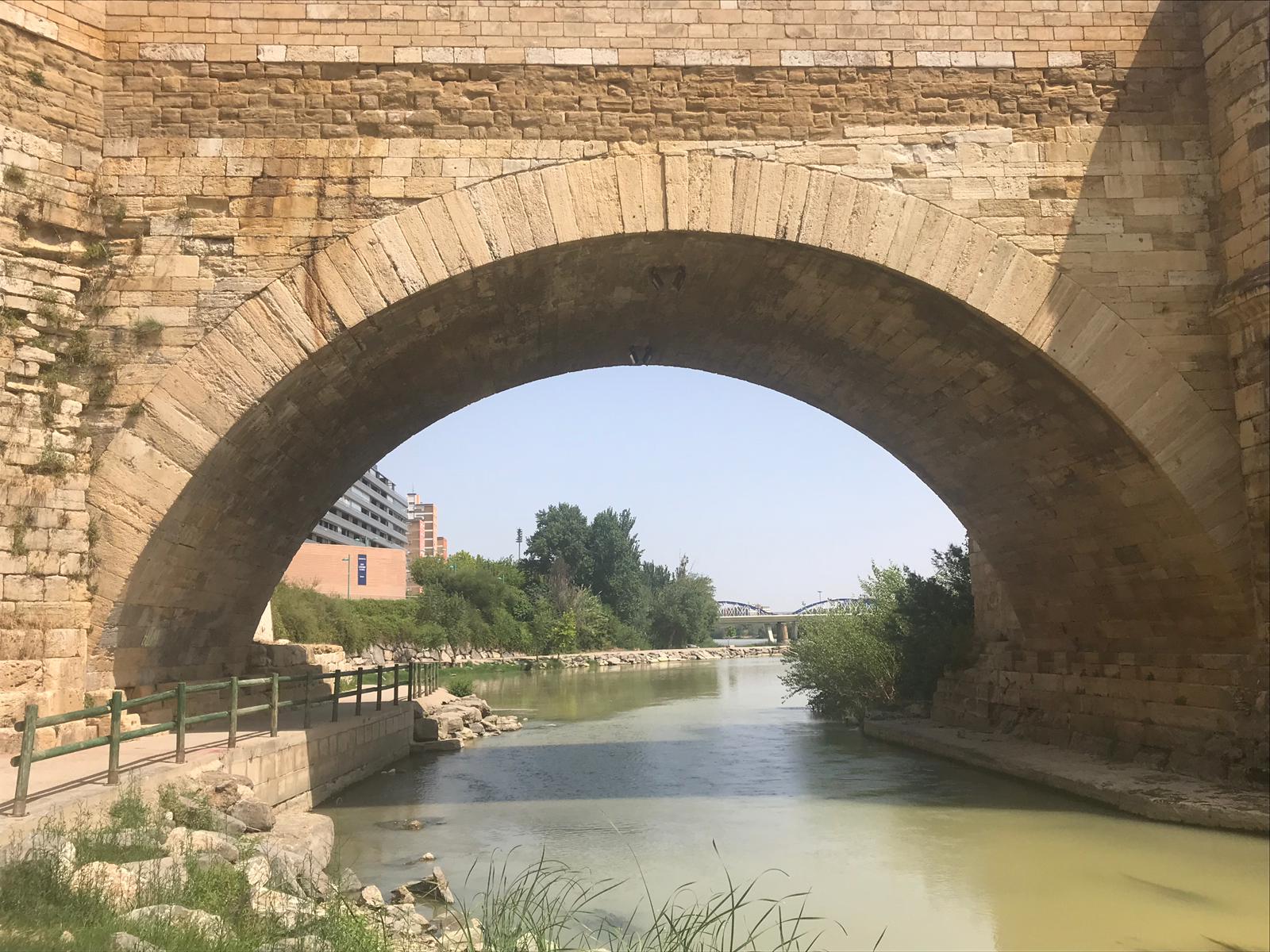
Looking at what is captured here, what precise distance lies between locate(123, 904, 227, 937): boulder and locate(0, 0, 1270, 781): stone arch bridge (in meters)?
4.47

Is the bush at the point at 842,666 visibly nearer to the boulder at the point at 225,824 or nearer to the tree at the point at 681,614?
the boulder at the point at 225,824

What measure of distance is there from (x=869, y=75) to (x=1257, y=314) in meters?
3.70

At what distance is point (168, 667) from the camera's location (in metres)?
8.92

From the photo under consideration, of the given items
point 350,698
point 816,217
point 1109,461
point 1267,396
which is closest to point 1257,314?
point 1267,396

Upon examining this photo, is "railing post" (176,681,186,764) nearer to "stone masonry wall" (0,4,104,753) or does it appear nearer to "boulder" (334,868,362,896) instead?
"stone masonry wall" (0,4,104,753)

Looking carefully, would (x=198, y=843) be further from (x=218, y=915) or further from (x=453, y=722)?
(x=453, y=722)

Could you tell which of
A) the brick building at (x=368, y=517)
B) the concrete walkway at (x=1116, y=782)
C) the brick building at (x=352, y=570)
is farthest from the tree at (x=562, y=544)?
the concrete walkway at (x=1116, y=782)

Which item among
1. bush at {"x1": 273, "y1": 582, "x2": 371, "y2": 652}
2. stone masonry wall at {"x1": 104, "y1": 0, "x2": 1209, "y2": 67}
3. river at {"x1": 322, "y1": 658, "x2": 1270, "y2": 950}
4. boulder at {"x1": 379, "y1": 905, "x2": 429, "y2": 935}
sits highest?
stone masonry wall at {"x1": 104, "y1": 0, "x2": 1209, "y2": 67}

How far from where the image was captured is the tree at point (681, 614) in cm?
6506

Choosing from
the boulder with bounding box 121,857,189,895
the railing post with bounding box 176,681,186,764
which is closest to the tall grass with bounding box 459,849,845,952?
the boulder with bounding box 121,857,189,895

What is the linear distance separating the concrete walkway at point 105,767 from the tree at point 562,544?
160 feet

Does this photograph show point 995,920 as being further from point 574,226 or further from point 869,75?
point 869,75

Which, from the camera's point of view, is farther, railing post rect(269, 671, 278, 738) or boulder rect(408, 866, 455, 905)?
railing post rect(269, 671, 278, 738)

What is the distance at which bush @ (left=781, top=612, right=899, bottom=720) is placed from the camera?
15.6 m
